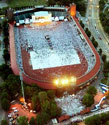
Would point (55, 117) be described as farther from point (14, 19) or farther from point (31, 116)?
point (14, 19)

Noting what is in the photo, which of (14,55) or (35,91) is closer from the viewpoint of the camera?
(35,91)

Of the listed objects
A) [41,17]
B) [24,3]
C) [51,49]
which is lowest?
[51,49]

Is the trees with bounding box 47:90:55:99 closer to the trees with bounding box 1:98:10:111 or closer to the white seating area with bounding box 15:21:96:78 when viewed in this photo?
the trees with bounding box 1:98:10:111

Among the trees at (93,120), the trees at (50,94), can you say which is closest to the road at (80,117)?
the trees at (93,120)

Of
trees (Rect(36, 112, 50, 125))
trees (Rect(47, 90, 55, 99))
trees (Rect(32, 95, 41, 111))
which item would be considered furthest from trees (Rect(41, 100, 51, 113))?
trees (Rect(47, 90, 55, 99))

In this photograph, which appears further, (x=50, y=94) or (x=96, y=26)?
(x=96, y=26)

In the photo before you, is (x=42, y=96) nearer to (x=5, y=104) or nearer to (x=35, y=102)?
(x=35, y=102)

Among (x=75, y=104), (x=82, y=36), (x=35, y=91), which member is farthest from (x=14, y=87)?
(x=82, y=36)

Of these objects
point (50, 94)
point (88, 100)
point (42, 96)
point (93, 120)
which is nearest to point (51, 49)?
point (50, 94)
